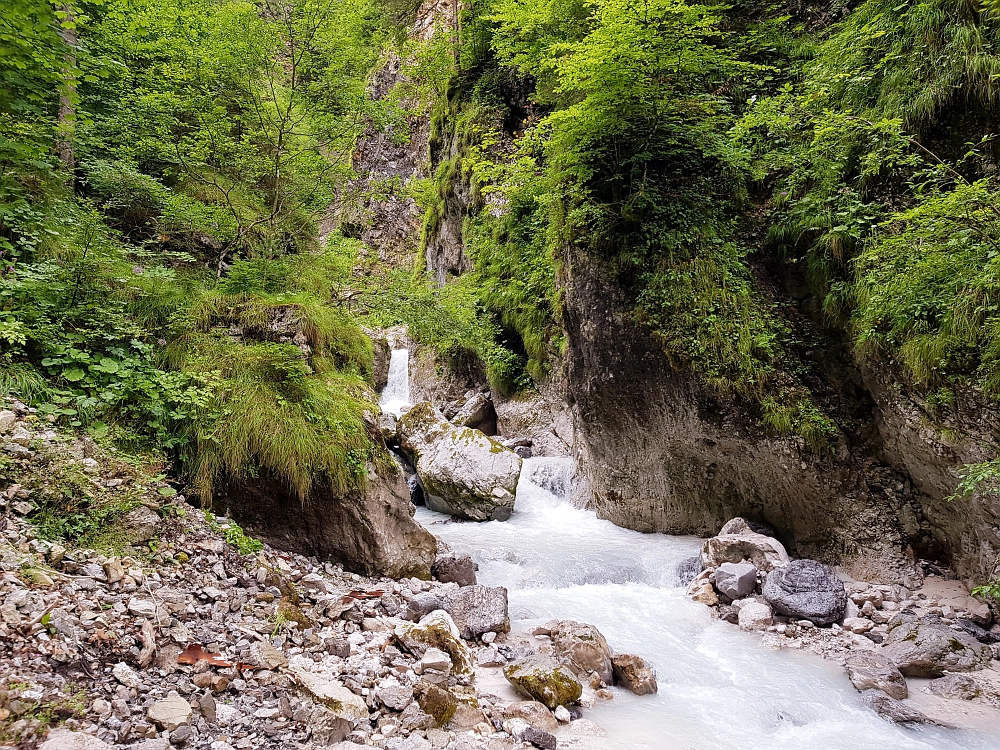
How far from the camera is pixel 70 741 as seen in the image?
91.4 inches

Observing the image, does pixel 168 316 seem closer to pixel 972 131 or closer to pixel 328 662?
pixel 328 662

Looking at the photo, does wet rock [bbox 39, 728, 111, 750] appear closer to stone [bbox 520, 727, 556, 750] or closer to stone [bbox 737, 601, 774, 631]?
stone [bbox 520, 727, 556, 750]

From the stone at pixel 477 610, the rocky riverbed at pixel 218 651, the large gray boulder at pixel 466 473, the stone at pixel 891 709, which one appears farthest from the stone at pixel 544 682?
the large gray boulder at pixel 466 473

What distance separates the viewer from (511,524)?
33.7 ft

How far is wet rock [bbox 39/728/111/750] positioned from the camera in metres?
2.27

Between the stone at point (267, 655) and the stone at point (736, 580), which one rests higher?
the stone at point (267, 655)

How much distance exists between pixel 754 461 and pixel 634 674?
15.5 ft

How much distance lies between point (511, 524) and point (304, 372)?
5.79 m

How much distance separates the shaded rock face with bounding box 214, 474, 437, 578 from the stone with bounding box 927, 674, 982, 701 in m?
5.45

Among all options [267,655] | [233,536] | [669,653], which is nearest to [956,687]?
[669,653]

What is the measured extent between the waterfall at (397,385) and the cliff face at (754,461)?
36.0 feet

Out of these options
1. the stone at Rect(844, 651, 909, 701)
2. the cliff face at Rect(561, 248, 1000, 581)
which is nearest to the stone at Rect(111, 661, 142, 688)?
the stone at Rect(844, 651, 909, 701)

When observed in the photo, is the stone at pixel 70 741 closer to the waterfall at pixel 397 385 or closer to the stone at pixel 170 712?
the stone at pixel 170 712

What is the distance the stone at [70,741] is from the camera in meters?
2.27
